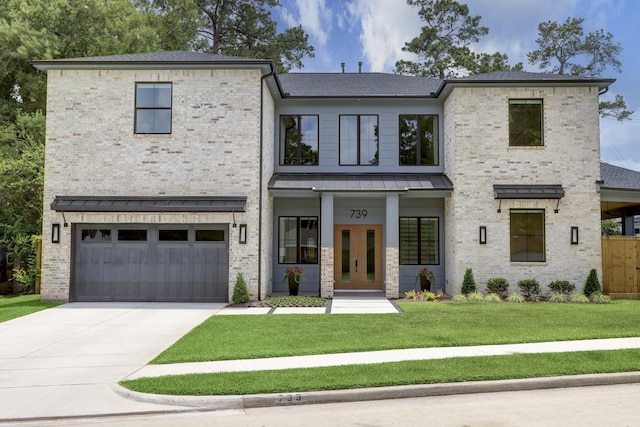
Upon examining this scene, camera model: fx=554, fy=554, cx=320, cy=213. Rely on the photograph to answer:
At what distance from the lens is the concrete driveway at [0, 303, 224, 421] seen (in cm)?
698

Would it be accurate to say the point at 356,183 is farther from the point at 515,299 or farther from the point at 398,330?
the point at 398,330

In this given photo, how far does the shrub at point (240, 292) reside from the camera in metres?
16.1

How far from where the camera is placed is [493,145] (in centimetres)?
1792

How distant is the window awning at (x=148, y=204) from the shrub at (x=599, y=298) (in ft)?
35.6

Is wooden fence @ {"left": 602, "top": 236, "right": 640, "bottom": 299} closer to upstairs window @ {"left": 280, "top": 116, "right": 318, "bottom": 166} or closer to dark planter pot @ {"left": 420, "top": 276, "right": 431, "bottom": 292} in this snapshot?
dark planter pot @ {"left": 420, "top": 276, "right": 431, "bottom": 292}

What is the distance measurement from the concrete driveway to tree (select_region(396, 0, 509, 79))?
24.2 m

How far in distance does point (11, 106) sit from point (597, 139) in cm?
2460

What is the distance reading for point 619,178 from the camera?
1998 cm

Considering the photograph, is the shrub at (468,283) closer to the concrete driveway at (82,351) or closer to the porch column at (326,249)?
the porch column at (326,249)

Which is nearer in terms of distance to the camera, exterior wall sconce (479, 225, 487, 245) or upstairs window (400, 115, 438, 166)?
exterior wall sconce (479, 225, 487, 245)

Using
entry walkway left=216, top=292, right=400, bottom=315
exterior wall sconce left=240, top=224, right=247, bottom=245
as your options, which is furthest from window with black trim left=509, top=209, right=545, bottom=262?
exterior wall sconce left=240, top=224, right=247, bottom=245

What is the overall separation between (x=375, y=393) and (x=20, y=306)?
12901 mm

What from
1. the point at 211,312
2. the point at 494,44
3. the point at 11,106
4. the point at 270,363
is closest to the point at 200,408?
the point at 270,363

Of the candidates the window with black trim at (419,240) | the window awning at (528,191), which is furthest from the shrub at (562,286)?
the window with black trim at (419,240)
